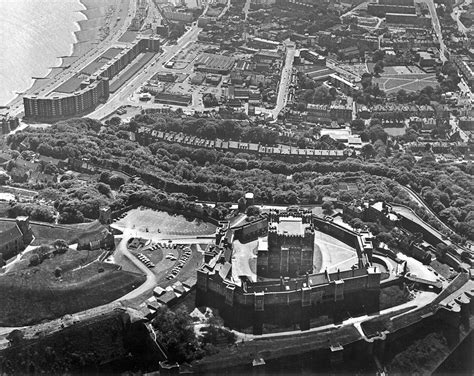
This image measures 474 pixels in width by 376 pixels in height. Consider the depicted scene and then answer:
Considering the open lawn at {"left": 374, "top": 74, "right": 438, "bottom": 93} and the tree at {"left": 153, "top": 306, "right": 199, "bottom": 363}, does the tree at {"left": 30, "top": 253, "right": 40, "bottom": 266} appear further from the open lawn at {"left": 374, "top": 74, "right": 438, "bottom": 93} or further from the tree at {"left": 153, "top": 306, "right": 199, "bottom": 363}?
the open lawn at {"left": 374, "top": 74, "right": 438, "bottom": 93}

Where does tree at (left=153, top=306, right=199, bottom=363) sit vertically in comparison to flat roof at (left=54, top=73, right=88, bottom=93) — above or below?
below

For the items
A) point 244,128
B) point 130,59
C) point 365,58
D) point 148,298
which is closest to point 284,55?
point 365,58

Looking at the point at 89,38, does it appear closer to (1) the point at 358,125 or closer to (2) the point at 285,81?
(2) the point at 285,81

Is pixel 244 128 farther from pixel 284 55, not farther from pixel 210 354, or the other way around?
pixel 210 354

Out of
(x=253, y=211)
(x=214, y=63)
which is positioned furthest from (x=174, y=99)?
(x=253, y=211)

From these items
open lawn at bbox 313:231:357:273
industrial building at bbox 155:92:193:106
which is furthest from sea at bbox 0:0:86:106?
open lawn at bbox 313:231:357:273
